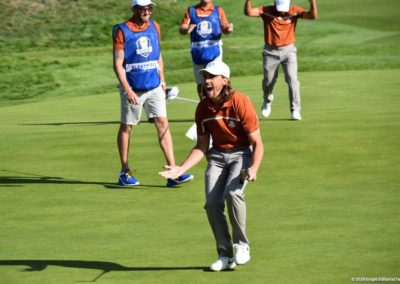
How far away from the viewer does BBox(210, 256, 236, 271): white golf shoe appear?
936cm

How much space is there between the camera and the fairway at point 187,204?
31.3 ft

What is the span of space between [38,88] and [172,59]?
4.42 m

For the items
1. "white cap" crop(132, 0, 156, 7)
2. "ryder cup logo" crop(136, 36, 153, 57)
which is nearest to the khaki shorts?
A: "ryder cup logo" crop(136, 36, 153, 57)

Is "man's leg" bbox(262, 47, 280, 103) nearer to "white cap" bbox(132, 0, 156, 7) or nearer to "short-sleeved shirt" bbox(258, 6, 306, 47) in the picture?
"short-sleeved shirt" bbox(258, 6, 306, 47)

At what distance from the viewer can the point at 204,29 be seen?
17922 mm

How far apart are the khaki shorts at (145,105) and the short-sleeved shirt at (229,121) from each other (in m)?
4.08

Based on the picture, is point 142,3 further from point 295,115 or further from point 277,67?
point 277,67

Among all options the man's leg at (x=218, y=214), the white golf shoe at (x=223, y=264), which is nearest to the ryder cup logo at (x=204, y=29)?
the man's leg at (x=218, y=214)

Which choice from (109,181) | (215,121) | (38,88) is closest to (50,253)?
(215,121)

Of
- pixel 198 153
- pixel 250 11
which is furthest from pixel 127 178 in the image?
pixel 250 11

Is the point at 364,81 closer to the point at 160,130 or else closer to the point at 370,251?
the point at 160,130

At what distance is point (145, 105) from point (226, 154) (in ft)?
14.1

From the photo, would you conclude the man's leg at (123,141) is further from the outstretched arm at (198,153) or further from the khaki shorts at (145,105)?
the outstretched arm at (198,153)

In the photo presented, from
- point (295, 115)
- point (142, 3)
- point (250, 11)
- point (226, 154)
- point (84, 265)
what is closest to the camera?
point (226, 154)
